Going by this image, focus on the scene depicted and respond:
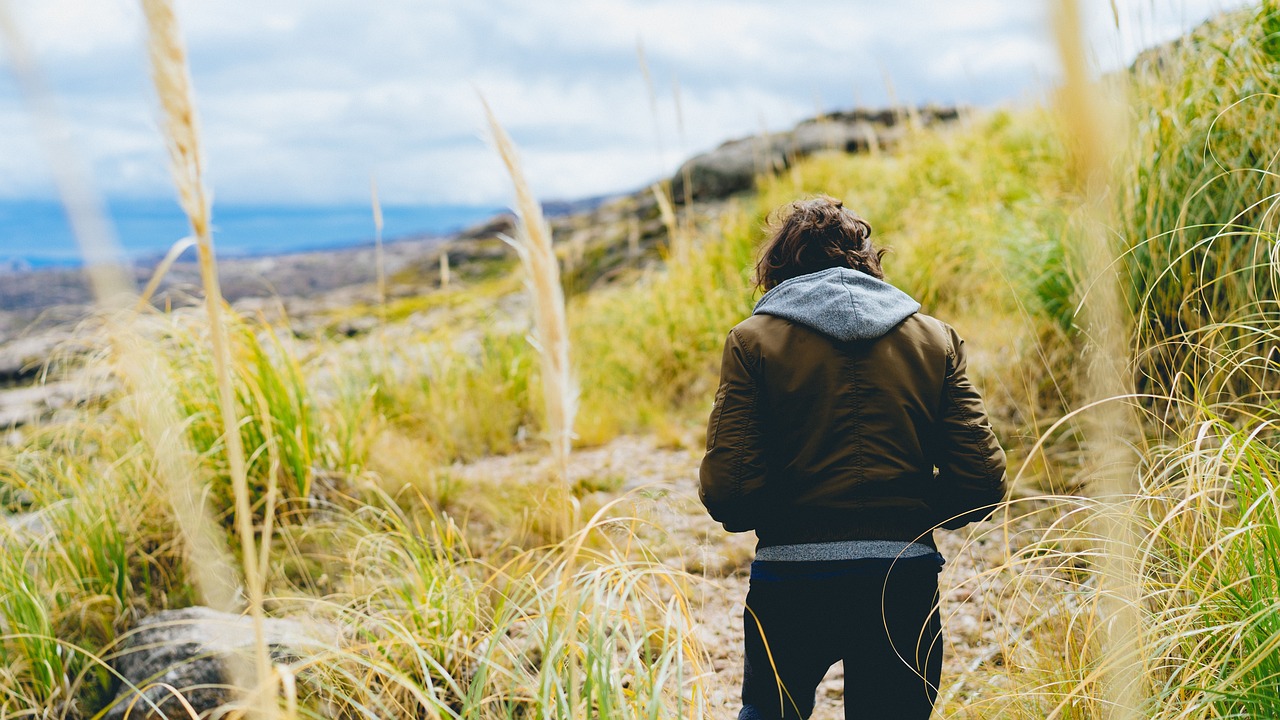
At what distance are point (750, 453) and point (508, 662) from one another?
3.96ft

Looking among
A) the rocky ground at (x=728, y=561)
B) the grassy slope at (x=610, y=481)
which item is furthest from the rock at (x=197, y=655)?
the rocky ground at (x=728, y=561)

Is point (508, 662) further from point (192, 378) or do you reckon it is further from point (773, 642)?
point (192, 378)

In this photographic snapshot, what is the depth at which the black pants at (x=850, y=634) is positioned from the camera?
1813 millimetres

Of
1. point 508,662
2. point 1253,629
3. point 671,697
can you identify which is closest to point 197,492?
point 508,662

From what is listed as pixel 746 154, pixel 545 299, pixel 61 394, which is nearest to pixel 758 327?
pixel 545 299

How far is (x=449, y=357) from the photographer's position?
227 inches

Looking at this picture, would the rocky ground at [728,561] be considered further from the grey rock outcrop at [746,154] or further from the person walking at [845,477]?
the grey rock outcrop at [746,154]

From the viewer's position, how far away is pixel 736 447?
1845mm

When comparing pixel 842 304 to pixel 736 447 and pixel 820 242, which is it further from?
pixel 736 447

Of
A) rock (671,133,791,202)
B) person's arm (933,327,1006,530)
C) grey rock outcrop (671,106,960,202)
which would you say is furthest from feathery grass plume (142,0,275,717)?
rock (671,133,791,202)

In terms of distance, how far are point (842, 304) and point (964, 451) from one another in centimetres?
46

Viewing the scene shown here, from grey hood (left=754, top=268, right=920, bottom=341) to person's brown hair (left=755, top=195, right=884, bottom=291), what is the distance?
0.10 metres

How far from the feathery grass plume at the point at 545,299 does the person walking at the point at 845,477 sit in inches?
23.5

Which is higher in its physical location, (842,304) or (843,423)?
(842,304)
